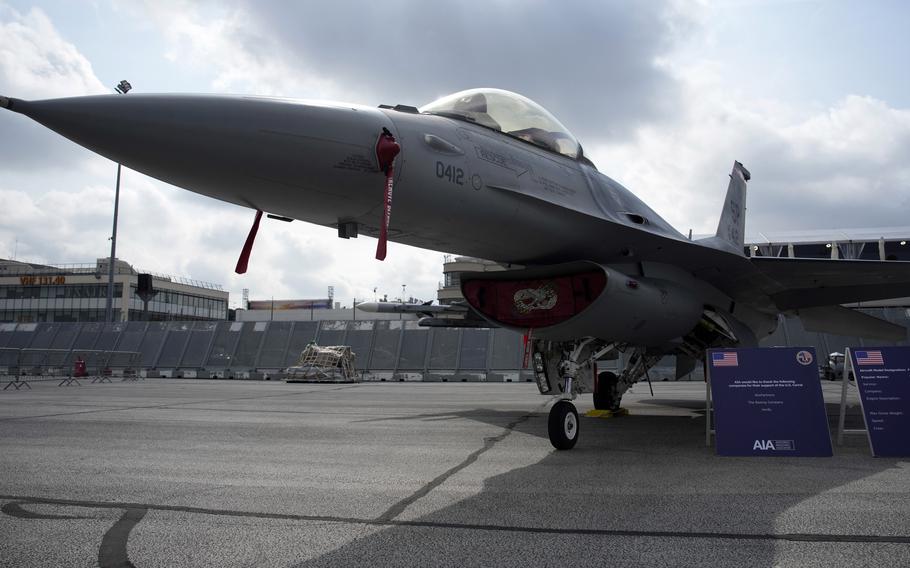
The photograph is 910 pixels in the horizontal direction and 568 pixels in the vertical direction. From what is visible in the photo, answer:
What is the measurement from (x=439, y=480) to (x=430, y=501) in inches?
26.6

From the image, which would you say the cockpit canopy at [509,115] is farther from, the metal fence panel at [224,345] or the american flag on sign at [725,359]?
the metal fence panel at [224,345]

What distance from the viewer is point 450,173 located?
5.04 meters

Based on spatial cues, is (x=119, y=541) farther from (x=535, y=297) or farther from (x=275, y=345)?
(x=275, y=345)

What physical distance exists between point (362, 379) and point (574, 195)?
752 inches

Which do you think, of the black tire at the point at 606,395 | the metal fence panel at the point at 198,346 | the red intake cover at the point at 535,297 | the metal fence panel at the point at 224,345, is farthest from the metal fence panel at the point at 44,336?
the red intake cover at the point at 535,297

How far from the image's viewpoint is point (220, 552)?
9.29 ft

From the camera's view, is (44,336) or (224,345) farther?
(44,336)

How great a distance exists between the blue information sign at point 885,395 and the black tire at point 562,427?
102 inches

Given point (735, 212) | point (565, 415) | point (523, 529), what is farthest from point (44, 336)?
point (523, 529)

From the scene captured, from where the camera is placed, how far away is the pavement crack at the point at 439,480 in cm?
354

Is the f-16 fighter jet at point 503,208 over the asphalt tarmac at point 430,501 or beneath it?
over

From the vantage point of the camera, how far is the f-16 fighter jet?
3752 mm

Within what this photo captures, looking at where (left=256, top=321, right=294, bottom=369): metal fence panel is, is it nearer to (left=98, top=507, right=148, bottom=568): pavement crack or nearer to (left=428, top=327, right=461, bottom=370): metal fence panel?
(left=428, top=327, right=461, bottom=370): metal fence panel

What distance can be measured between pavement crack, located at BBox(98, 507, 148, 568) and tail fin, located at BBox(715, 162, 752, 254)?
10164 millimetres
